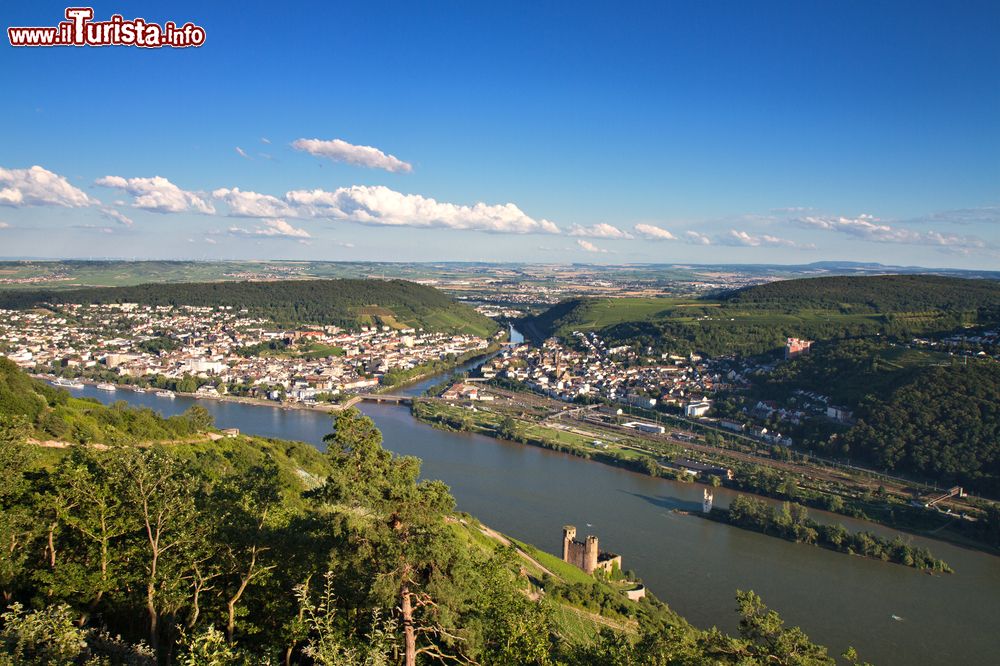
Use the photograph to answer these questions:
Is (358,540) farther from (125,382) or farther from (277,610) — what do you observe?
(125,382)

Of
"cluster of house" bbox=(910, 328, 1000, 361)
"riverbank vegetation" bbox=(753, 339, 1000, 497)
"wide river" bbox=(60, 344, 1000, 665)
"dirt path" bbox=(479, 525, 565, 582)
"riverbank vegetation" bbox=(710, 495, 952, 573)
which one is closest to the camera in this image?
"wide river" bbox=(60, 344, 1000, 665)

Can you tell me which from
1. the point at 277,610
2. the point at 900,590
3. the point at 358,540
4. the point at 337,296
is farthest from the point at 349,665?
the point at 337,296

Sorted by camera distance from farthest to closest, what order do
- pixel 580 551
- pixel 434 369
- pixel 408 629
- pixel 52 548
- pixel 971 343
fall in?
pixel 434 369, pixel 971 343, pixel 580 551, pixel 52 548, pixel 408 629

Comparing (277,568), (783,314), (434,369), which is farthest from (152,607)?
(783,314)

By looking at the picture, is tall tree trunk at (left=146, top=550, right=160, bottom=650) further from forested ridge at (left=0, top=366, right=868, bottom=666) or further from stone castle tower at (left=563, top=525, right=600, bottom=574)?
stone castle tower at (left=563, top=525, right=600, bottom=574)

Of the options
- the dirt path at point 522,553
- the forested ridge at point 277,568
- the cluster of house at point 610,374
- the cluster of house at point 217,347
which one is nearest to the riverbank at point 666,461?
the cluster of house at point 610,374

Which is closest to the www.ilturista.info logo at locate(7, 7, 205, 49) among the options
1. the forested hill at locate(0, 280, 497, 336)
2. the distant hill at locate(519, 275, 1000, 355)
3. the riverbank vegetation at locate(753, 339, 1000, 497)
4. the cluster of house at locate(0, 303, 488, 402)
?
the riverbank vegetation at locate(753, 339, 1000, 497)

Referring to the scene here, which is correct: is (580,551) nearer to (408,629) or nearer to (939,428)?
(408,629)
